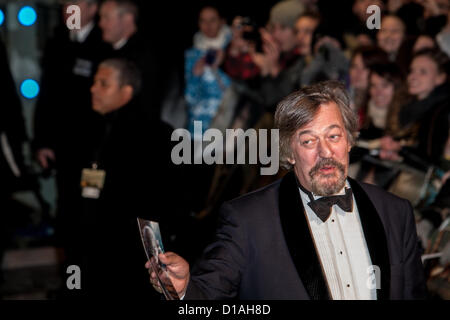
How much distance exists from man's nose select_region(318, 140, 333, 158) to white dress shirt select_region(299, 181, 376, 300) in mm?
197

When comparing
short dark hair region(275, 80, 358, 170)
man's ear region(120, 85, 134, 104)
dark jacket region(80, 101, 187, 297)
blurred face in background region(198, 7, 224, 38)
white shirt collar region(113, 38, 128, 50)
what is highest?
blurred face in background region(198, 7, 224, 38)

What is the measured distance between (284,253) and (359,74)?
3839 millimetres

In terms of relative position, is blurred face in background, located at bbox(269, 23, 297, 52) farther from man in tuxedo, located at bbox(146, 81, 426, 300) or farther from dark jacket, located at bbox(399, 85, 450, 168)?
man in tuxedo, located at bbox(146, 81, 426, 300)

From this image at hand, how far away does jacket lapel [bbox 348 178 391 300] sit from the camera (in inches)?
107

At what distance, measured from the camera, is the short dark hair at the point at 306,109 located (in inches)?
112

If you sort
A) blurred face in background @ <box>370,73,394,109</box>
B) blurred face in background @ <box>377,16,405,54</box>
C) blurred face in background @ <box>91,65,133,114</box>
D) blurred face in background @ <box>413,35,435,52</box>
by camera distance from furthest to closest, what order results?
blurred face in background @ <box>377,16,405,54</box> → blurred face in background @ <box>413,35,435,52</box> → blurred face in background @ <box>370,73,394,109</box> → blurred face in background @ <box>91,65,133,114</box>

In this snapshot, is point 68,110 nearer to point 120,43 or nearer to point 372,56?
point 120,43

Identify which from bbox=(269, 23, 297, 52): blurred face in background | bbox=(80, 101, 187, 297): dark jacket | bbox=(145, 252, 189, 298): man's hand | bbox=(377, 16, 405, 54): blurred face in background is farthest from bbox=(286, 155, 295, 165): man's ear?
bbox=(269, 23, 297, 52): blurred face in background

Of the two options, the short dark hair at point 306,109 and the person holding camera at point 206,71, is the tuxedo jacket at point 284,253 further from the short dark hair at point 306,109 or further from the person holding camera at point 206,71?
the person holding camera at point 206,71

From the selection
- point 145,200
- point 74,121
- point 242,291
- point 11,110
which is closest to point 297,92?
point 242,291

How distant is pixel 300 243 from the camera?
2.77 metres

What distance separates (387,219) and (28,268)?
479 centimetres

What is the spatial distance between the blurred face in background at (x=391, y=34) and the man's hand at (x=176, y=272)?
4598 millimetres

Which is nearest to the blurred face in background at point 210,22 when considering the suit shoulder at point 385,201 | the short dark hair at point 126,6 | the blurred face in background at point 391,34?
the short dark hair at point 126,6
